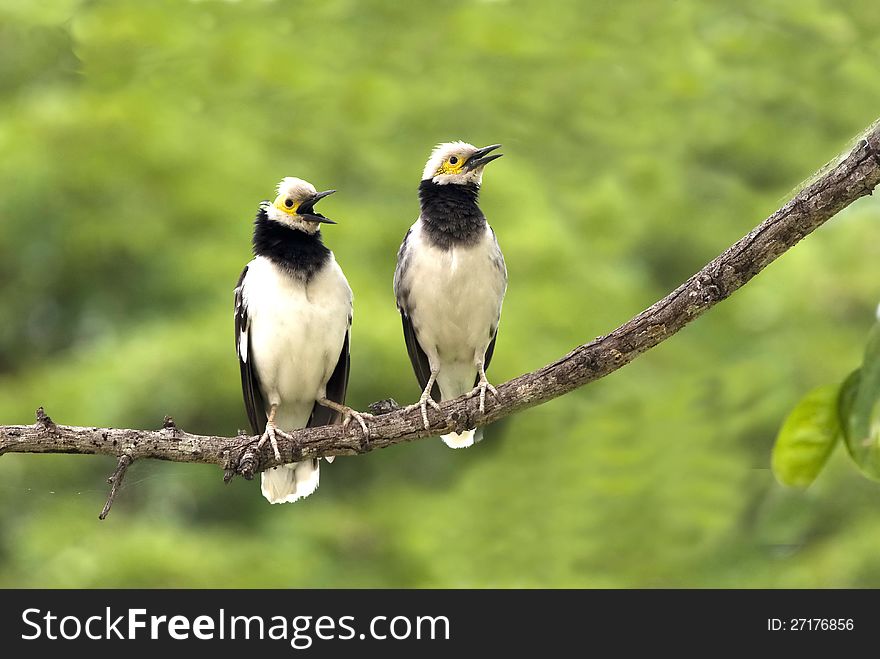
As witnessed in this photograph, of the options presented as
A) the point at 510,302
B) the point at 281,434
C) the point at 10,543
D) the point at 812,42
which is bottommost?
the point at 281,434

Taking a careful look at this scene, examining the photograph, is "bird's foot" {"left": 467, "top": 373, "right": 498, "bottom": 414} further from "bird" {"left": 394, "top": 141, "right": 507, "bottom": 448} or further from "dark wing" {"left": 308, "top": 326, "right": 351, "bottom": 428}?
"dark wing" {"left": 308, "top": 326, "right": 351, "bottom": 428}

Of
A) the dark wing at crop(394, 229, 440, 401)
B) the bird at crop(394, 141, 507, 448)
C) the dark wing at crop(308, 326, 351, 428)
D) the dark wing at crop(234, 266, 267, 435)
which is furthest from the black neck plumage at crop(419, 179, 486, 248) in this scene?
the dark wing at crop(234, 266, 267, 435)

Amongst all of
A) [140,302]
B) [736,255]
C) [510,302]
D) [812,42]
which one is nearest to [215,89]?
[140,302]

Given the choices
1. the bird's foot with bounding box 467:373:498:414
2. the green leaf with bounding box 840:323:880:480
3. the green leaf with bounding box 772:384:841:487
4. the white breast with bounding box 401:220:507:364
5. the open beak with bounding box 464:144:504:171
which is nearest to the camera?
the green leaf with bounding box 840:323:880:480

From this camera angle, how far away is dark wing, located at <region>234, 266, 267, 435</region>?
166 inches

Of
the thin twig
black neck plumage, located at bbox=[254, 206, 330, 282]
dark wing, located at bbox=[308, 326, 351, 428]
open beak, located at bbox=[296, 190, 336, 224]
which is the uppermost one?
open beak, located at bbox=[296, 190, 336, 224]

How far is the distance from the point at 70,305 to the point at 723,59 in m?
5.67

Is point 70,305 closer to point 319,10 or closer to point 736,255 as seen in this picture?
point 319,10

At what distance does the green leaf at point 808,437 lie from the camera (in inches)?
95.3

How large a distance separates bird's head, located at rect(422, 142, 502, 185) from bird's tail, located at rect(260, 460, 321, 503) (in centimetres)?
116

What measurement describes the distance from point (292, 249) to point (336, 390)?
1.98 ft

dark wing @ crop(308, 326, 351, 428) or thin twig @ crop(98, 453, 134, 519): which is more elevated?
dark wing @ crop(308, 326, 351, 428)

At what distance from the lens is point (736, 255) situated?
3.02m

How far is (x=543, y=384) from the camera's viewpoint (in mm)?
3318
